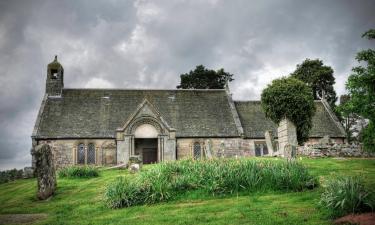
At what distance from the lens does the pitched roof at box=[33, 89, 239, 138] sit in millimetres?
38969

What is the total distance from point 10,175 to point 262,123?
25.5m

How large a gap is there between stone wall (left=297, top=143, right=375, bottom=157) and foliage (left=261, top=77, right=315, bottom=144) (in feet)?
8.00

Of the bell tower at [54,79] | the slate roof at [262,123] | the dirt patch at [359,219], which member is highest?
the bell tower at [54,79]

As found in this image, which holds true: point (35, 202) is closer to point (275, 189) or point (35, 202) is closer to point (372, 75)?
point (275, 189)

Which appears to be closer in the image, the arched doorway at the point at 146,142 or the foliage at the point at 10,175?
the foliage at the point at 10,175

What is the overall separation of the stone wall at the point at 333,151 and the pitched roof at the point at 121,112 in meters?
11.2

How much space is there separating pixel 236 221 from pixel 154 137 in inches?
1057

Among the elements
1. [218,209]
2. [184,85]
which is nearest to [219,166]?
[218,209]

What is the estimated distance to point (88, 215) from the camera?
1369 cm

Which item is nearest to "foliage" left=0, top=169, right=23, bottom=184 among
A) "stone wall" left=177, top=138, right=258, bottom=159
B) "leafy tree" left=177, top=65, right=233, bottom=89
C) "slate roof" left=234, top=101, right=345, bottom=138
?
"stone wall" left=177, top=138, right=258, bottom=159

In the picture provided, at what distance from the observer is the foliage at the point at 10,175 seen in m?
32.4

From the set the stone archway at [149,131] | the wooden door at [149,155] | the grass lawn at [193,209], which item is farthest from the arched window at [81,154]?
the grass lawn at [193,209]

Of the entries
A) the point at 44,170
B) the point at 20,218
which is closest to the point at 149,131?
the point at 44,170

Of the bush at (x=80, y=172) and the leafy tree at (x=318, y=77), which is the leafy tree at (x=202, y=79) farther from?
the bush at (x=80, y=172)
